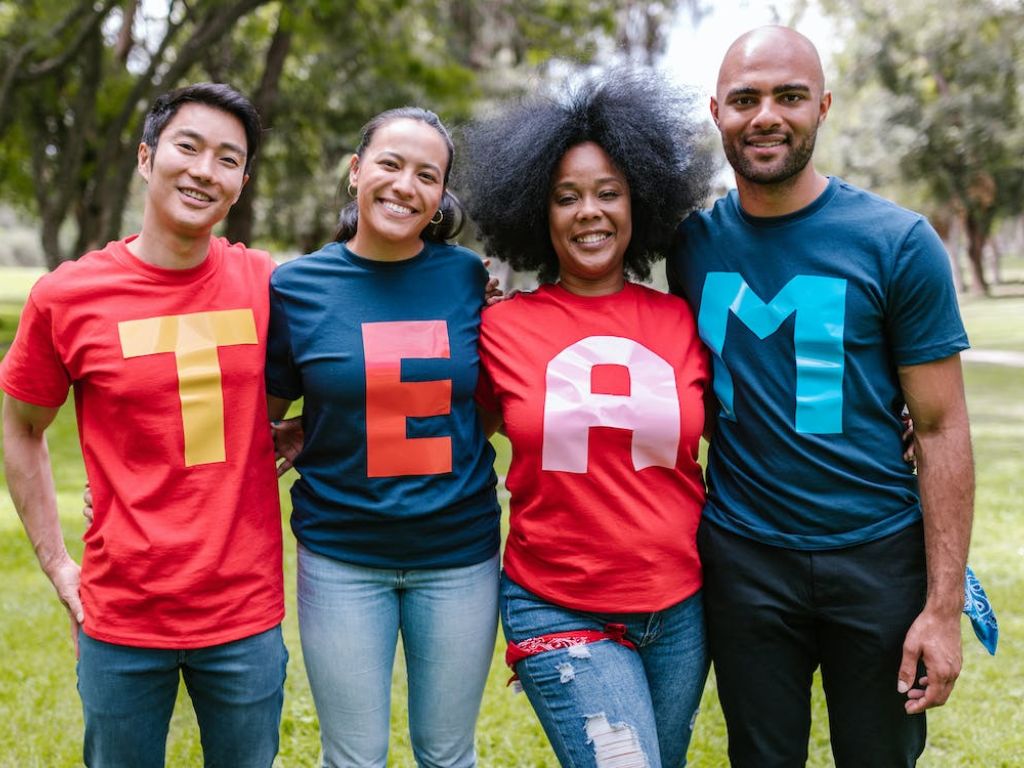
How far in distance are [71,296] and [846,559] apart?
6.57 ft

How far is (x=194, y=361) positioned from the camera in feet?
7.95

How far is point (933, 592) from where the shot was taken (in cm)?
243

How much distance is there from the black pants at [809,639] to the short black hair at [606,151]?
3.13 ft

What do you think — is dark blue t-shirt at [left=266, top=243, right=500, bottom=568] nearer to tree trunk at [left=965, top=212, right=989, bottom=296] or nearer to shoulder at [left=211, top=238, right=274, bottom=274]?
shoulder at [left=211, top=238, right=274, bottom=274]

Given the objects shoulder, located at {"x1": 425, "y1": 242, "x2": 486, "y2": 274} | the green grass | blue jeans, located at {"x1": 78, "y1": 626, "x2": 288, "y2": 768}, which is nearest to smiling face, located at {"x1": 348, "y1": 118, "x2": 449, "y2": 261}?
shoulder, located at {"x1": 425, "y1": 242, "x2": 486, "y2": 274}

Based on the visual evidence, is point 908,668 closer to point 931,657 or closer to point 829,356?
point 931,657

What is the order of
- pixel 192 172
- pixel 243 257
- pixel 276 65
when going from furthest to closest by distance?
pixel 276 65
pixel 243 257
pixel 192 172

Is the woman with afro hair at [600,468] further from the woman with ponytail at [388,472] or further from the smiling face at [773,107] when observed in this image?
the smiling face at [773,107]

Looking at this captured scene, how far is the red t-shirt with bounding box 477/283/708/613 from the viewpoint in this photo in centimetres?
250

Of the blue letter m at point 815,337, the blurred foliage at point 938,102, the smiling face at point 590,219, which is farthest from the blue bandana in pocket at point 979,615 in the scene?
the blurred foliage at point 938,102

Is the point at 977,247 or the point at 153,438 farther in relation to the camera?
the point at 977,247

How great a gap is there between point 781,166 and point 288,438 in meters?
1.54

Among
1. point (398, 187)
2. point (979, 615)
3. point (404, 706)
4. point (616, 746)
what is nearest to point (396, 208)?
point (398, 187)

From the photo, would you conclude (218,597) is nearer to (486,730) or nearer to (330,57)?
(486,730)
